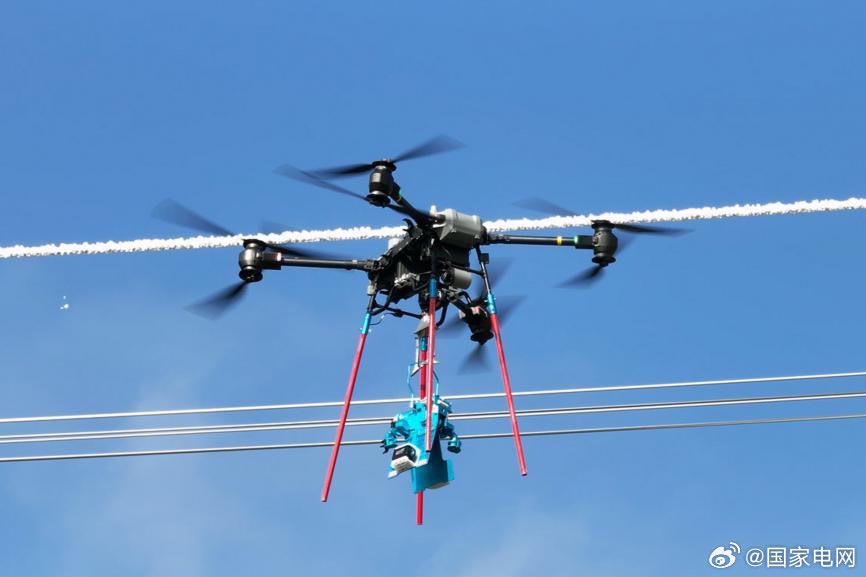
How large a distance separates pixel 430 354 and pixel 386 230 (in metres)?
8.57

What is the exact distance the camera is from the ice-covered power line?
30.1 m

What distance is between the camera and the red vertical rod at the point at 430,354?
2498cm

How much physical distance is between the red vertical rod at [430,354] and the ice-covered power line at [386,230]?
2.36 meters

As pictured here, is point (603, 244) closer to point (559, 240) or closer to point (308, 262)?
point (559, 240)

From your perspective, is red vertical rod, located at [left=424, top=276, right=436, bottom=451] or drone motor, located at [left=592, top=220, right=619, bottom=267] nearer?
red vertical rod, located at [left=424, top=276, right=436, bottom=451]

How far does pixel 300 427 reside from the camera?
30.4 meters

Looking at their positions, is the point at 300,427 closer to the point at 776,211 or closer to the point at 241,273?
the point at 241,273

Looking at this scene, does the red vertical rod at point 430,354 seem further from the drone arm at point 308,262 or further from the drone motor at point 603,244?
the drone motor at point 603,244

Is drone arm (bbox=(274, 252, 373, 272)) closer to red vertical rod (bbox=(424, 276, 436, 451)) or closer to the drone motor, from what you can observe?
red vertical rod (bbox=(424, 276, 436, 451))

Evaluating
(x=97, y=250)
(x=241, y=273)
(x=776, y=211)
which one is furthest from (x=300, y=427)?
(x=776, y=211)

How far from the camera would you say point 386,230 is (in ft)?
111

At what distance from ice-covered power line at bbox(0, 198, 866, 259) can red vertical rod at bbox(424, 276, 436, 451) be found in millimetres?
2360

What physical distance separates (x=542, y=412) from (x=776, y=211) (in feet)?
23.5

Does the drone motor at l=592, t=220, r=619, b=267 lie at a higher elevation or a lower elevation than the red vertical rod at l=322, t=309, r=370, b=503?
higher
